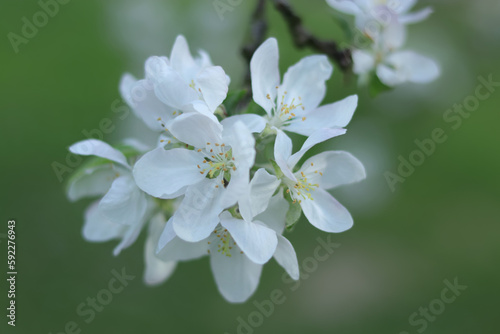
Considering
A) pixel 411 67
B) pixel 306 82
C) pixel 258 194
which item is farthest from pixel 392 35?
pixel 258 194

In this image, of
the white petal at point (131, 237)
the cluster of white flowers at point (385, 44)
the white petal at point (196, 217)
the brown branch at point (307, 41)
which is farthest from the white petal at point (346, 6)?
the white petal at point (131, 237)

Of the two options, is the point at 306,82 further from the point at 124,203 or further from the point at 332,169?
the point at 124,203

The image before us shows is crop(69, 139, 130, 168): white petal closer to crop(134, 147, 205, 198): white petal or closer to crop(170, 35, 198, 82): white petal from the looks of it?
crop(134, 147, 205, 198): white petal

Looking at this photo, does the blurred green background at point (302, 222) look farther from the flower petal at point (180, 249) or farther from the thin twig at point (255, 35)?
the flower petal at point (180, 249)

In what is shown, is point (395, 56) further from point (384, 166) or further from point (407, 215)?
point (407, 215)

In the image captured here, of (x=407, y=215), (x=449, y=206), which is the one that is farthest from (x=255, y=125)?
(x=449, y=206)

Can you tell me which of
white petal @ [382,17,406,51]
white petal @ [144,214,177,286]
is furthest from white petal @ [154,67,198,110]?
white petal @ [382,17,406,51]
